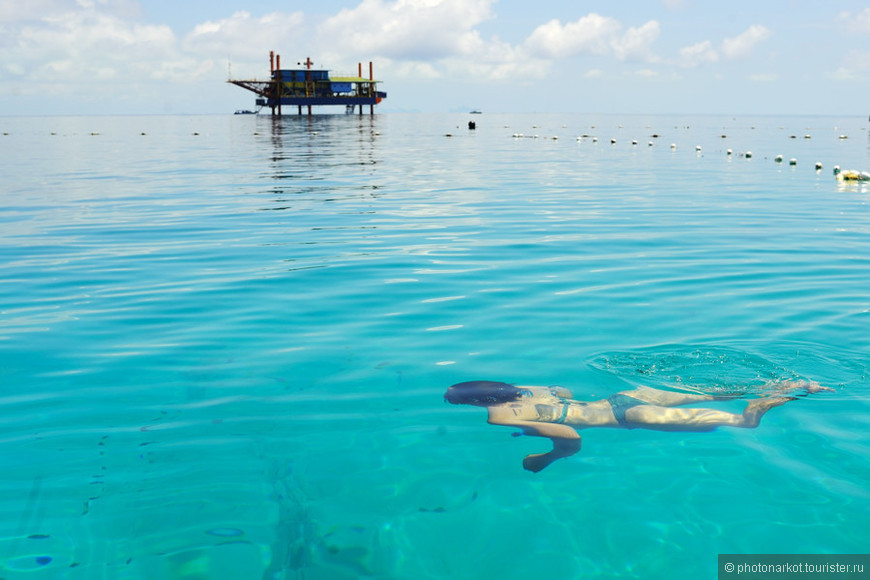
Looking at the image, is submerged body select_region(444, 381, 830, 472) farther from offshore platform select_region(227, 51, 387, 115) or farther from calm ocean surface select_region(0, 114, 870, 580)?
offshore platform select_region(227, 51, 387, 115)

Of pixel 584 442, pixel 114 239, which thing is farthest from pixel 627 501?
pixel 114 239

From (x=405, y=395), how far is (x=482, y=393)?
2.65 ft

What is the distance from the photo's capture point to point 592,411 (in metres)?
6.62

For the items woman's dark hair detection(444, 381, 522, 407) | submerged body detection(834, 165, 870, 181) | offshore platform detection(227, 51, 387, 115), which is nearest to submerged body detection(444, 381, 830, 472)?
woman's dark hair detection(444, 381, 522, 407)

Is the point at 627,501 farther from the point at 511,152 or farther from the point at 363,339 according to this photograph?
the point at 511,152

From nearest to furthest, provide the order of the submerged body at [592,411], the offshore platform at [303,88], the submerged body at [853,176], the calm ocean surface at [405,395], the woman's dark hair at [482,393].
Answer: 1. the calm ocean surface at [405,395]
2. the submerged body at [592,411]
3. the woman's dark hair at [482,393]
4. the submerged body at [853,176]
5. the offshore platform at [303,88]

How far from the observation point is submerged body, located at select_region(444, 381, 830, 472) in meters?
6.41

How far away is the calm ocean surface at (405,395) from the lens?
4898 millimetres

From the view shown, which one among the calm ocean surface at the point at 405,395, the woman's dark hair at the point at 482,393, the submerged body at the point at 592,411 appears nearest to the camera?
the calm ocean surface at the point at 405,395

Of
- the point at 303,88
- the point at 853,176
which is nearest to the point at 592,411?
the point at 853,176

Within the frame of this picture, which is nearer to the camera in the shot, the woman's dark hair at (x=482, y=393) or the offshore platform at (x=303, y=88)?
the woman's dark hair at (x=482, y=393)

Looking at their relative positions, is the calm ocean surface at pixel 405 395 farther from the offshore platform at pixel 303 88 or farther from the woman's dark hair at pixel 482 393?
the offshore platform at pixel 303 88

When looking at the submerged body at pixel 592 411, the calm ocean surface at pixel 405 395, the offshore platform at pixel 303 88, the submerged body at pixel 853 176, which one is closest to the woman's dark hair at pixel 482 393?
the submerged body at pixel 592 411

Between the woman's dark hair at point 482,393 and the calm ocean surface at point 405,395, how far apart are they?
19 centimetres
